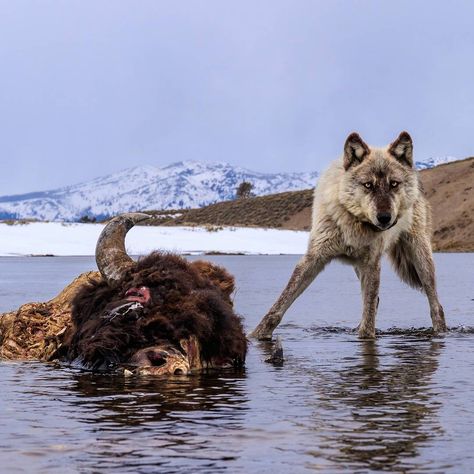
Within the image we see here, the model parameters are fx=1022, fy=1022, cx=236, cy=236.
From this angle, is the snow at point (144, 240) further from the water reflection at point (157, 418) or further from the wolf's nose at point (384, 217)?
the water reflection at point (157, 418)

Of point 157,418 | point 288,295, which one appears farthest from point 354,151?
point 157,418

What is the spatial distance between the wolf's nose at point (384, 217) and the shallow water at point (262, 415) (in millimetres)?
1423

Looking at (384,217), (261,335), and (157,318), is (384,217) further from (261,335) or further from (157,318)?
(157,318)

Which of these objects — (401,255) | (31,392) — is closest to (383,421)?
(31,392)

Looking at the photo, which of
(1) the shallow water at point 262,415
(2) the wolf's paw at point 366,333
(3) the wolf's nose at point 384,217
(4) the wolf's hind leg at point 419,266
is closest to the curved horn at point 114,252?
(1) the shallow water at point 262,415

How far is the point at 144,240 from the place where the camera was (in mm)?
52000

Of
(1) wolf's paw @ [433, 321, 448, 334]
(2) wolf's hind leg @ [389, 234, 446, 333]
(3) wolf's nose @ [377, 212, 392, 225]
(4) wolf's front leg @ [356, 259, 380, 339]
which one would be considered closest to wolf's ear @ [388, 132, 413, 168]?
(3) wolf's nose @ [377, 212, 392, 225]

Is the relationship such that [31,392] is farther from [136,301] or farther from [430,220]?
[430,220]

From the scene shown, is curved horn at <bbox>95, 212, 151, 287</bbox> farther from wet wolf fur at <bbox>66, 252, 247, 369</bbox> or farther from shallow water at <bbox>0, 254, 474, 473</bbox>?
shallow water at <bbox>0, 254, 474, 473</bbox>

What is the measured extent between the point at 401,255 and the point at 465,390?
6.36 m

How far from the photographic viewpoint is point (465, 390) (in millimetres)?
7785

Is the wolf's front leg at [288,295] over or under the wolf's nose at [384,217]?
under

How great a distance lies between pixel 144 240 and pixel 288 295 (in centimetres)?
3950

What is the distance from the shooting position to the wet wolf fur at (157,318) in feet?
28.7
